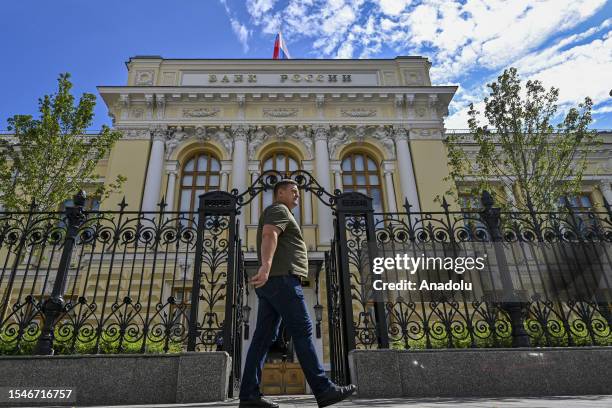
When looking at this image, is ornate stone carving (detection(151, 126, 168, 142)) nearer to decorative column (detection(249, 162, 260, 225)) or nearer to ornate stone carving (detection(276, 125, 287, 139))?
decorative column (detection(249, 162, 260, 225))

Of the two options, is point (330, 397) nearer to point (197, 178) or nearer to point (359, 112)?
point (197, 178)

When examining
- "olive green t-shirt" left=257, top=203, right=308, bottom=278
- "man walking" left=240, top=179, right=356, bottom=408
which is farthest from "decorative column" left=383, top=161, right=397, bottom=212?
"man walking" left=240, top=179, right=356, bottom=408

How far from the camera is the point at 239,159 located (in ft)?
51.1

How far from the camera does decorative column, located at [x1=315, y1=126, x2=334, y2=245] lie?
14.3 m

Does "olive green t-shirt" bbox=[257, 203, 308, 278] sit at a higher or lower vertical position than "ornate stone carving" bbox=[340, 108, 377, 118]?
lower

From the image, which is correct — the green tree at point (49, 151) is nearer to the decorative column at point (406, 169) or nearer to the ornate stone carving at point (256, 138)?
the ornate stone carving at point (256, 138)

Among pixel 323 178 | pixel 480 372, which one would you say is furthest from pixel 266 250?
pixel 323 178

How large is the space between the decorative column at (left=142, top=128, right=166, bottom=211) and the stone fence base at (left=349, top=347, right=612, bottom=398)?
11930mm

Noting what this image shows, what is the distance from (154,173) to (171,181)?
72 centimetres

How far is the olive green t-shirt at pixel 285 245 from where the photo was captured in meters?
3.38

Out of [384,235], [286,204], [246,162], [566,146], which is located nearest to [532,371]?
[384,235]

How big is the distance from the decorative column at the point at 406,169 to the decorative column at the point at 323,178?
3088 millimetres

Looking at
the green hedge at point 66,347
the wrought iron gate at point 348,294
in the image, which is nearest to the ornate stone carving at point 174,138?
the green hedge at point 66,347

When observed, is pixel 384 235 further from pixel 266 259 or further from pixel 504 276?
pixel 266 259
